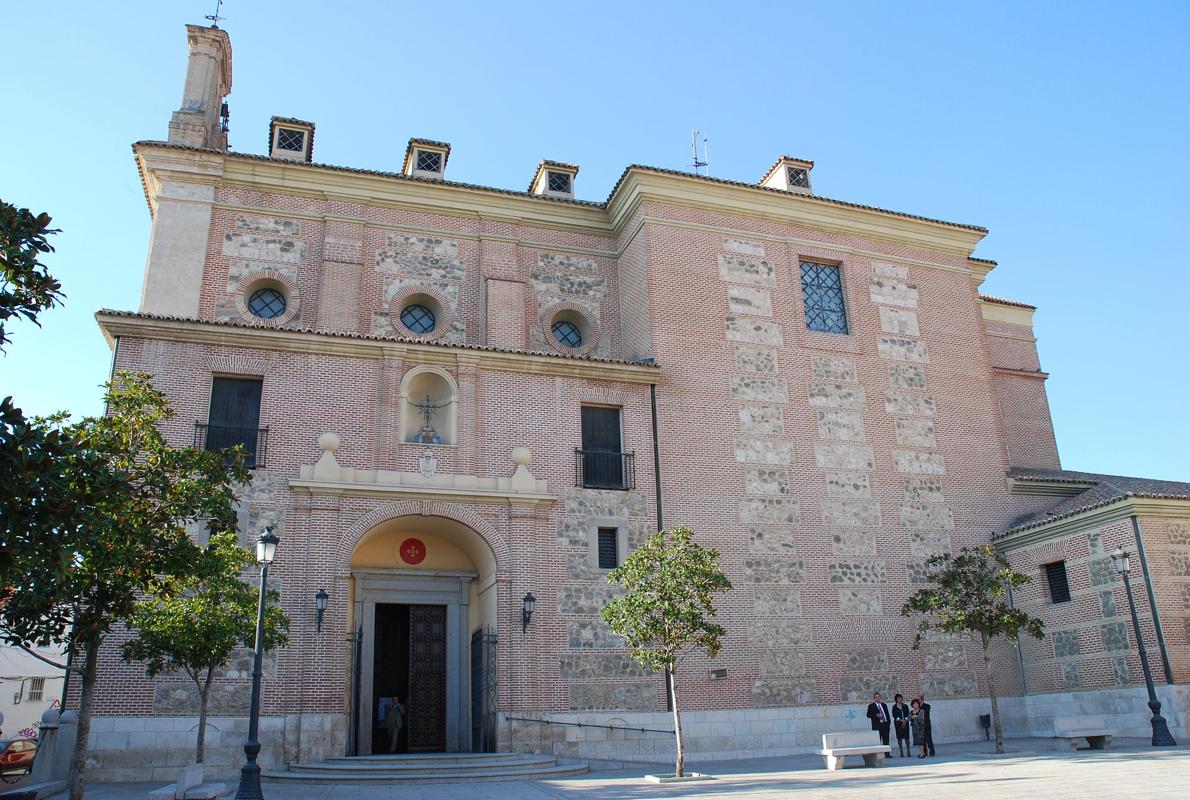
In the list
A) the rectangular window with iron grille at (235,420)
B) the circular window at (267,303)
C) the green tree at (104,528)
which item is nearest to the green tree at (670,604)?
the green tree at (104,528)

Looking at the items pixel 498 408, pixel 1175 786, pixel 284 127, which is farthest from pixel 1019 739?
pixel 284 127

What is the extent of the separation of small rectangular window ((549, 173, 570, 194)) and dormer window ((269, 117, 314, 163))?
5.74 metres

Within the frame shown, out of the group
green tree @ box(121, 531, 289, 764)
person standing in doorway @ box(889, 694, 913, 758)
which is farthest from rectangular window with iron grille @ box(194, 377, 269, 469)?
person standing in doorway @ box(889, 694, 913, 758)

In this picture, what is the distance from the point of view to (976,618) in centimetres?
1722

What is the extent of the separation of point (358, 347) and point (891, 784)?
1208 centimetres

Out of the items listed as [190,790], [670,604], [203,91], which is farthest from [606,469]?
[203,91]

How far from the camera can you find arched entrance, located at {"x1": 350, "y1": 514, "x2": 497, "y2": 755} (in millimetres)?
17812

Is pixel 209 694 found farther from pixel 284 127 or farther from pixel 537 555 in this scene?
pixel 284 127

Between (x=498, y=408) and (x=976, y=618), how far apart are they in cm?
989

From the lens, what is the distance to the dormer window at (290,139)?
21.4 metres

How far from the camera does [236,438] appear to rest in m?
17.3

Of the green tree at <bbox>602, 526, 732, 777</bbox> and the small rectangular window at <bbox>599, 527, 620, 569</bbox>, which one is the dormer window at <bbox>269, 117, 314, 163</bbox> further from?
the green tree at <bbox>602, 526, 732, 777</bbox>

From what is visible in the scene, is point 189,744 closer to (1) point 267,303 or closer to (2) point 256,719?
(2) point 256,719

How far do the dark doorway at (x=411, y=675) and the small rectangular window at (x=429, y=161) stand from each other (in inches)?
400
